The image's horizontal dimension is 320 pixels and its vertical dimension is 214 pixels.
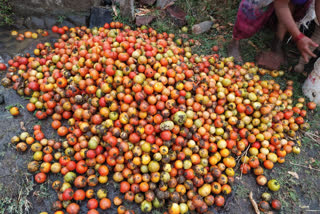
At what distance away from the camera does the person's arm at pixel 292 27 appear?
359cm

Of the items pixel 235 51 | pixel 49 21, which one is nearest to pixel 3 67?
pixel 49 21

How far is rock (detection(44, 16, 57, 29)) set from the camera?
5.57 m

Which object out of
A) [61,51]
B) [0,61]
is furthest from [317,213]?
[0,61]

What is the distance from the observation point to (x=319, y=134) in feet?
14.0

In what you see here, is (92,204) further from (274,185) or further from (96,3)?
(96,3)

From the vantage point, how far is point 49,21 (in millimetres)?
5586

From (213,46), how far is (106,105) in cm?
338

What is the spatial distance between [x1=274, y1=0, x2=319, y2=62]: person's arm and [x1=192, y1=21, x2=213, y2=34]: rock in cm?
222

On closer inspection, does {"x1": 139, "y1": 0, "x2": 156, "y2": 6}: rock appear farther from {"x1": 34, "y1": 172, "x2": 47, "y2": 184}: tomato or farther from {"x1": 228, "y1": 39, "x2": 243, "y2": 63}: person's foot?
{"x1": 34, "y1": 172, "x2": 47, "y2": 184}: tomato

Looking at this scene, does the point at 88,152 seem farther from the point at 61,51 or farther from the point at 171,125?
the point at 61,51

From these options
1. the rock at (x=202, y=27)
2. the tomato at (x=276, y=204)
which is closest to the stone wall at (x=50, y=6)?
the rock at (x=202, y=27)

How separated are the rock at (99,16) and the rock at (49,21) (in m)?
0.97

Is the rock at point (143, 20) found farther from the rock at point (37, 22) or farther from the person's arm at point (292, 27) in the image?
the person's arm at point (292, 27)

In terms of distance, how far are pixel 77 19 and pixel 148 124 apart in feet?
13.4
